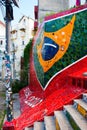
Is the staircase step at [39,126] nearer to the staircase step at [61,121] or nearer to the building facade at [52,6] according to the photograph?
the staircase step at [61,121]

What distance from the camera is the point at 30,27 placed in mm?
50219

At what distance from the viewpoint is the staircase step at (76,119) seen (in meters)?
6.52

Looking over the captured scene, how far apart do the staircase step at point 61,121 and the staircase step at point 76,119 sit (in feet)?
0.41

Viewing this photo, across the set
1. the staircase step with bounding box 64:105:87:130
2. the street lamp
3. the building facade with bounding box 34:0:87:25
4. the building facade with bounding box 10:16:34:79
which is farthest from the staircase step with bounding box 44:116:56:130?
the building facade with bounding box 10:16:34:79

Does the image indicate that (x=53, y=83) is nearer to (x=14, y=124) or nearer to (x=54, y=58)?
(x=54, y=58)

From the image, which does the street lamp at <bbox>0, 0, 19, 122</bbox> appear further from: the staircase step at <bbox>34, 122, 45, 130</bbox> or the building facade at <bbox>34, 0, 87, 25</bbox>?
the building facade at <bbox>34, 0, 87, 25</bbox>

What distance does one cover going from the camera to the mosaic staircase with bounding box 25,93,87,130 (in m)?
6.95

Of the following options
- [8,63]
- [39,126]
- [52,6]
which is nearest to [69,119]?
[39,126]

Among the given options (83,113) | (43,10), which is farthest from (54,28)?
(43,10)

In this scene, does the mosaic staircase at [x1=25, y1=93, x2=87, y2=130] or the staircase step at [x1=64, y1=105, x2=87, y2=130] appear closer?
→ the staircase step at [x1=64, y1=105, x2=87, y2=130]

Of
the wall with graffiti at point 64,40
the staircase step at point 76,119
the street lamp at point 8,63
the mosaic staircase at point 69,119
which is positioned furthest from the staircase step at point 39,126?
the wall with graffiti at point 64,40

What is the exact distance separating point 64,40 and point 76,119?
7007 mm

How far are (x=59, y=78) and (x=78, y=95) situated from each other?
13.0 ft

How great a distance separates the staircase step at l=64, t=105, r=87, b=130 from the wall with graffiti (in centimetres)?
500
